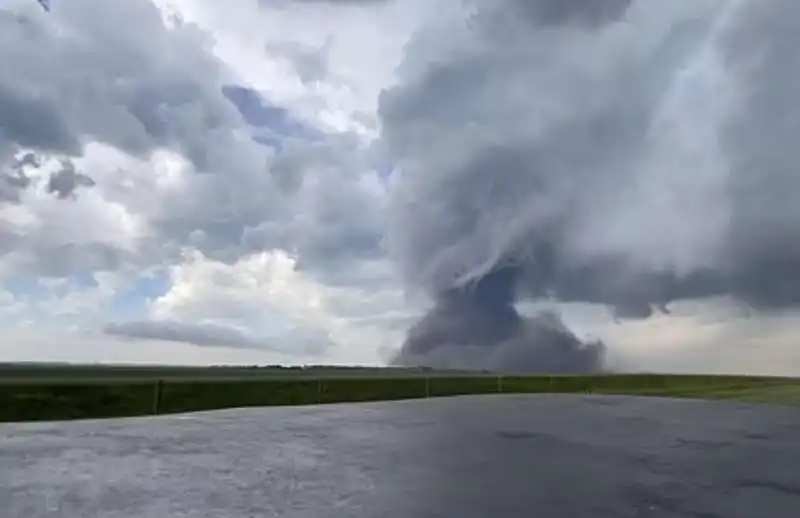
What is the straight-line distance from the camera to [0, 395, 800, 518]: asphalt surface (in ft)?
42.1

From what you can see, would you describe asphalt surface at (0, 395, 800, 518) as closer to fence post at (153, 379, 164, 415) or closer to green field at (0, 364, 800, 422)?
green field at (0, 364, 800, 422)

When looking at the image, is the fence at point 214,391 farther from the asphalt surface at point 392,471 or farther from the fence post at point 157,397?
the asphalt surface at point 392,471

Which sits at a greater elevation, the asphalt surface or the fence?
the fence

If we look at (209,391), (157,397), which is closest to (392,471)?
(157,397)

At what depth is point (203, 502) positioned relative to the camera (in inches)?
511

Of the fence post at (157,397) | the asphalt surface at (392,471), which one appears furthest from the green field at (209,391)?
the asphalt surface at (392,471)

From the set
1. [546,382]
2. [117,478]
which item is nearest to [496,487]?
[117,478]

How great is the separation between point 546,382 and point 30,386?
2453 inches

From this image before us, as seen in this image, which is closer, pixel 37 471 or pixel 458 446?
pixel 37 471

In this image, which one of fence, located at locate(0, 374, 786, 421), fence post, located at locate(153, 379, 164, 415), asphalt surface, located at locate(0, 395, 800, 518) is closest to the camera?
asphalt surface, located at locate(0, 395, 800, 518)

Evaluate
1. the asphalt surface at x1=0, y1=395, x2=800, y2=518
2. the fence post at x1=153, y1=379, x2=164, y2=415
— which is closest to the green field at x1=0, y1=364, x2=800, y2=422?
the fence post at x1=153, y1=379, x2=164, y2=415

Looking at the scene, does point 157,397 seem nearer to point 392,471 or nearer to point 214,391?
point 214,391

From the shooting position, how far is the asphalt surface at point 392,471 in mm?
12828

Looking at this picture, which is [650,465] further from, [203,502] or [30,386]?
[30,386]
